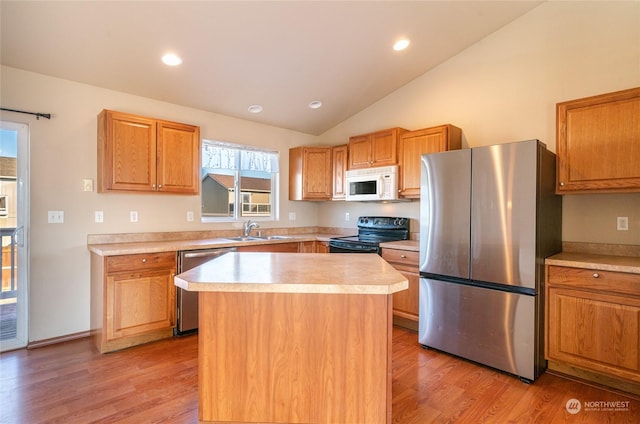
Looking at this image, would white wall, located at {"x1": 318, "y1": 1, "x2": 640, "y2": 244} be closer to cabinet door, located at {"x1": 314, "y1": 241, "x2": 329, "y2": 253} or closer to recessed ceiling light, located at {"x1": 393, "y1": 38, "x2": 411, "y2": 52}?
recessed ceiling light, located at {"x1": 393, "y1": 38, "x2": 411, "y2": 52}

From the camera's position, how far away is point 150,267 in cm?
294

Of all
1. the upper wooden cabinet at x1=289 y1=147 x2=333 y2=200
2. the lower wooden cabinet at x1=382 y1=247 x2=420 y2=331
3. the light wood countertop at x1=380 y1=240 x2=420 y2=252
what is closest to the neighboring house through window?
the upper wooden cabinet at x1=289 y1=147 x2=333 y2=200

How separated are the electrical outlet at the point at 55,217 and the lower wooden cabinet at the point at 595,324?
13.4ft

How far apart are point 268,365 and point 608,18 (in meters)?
3.59

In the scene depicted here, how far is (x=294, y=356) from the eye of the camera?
170 cm

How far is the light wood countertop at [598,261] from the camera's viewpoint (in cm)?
213

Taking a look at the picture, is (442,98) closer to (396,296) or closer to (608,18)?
(608,18)

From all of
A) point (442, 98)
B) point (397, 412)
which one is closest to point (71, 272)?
point (397, 412)

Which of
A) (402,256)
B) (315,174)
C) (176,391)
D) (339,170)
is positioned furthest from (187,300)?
(339,170)

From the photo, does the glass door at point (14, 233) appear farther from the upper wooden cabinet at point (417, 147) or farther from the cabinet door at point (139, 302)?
the upper wooden cabinet at point (417, 147)

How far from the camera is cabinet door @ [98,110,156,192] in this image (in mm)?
2943

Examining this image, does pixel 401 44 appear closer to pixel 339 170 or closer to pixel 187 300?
pixel 339 170

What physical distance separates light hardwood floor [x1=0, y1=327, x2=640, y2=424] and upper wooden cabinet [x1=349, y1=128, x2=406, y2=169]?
2.10m

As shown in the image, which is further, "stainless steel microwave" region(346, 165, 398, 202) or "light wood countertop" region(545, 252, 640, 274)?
"stainless steel microwave" region(346, 165, 398, 202)
